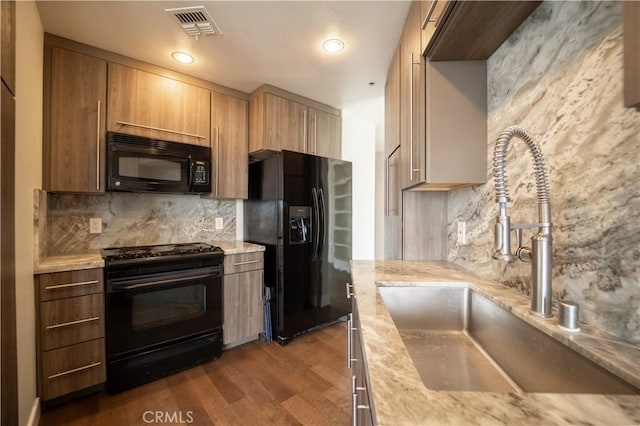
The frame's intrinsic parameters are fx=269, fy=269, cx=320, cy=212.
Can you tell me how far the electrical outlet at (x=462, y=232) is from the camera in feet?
4.94

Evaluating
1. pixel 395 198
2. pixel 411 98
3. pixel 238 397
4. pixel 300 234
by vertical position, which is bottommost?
pixel 238 397

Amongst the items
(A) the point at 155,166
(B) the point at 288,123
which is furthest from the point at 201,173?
(B) the point at 288,123

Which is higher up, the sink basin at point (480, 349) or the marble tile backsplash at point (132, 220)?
the marble tile backsplash at point (132, 220)

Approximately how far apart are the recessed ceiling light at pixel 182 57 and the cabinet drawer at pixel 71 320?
181 cm

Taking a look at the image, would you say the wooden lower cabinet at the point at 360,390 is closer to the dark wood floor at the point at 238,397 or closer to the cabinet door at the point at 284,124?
the dark wood floor at the point at 238,397

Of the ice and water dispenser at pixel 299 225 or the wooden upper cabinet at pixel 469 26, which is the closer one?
the wooden upper cabinet at pixel 469 26

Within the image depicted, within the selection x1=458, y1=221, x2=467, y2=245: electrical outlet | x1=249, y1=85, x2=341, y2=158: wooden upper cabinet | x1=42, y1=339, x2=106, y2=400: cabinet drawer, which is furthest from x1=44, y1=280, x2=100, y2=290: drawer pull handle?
x1=458, y1=221, x2=467, y2=245: electrical outlet

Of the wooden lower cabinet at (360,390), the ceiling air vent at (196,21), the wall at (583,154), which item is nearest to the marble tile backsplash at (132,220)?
the ceiling air vent at (196,21)

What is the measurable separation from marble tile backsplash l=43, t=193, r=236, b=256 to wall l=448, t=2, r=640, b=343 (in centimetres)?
254

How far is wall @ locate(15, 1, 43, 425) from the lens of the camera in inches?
50.3

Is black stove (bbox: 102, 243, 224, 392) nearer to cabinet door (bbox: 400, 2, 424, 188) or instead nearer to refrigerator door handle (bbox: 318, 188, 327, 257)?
refrigerator door handle (bbox: 318, 188, 327, 257)

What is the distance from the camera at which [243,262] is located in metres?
2.44

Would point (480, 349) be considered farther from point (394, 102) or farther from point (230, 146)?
point (230, 146)

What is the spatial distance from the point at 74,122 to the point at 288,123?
5.39 feet
